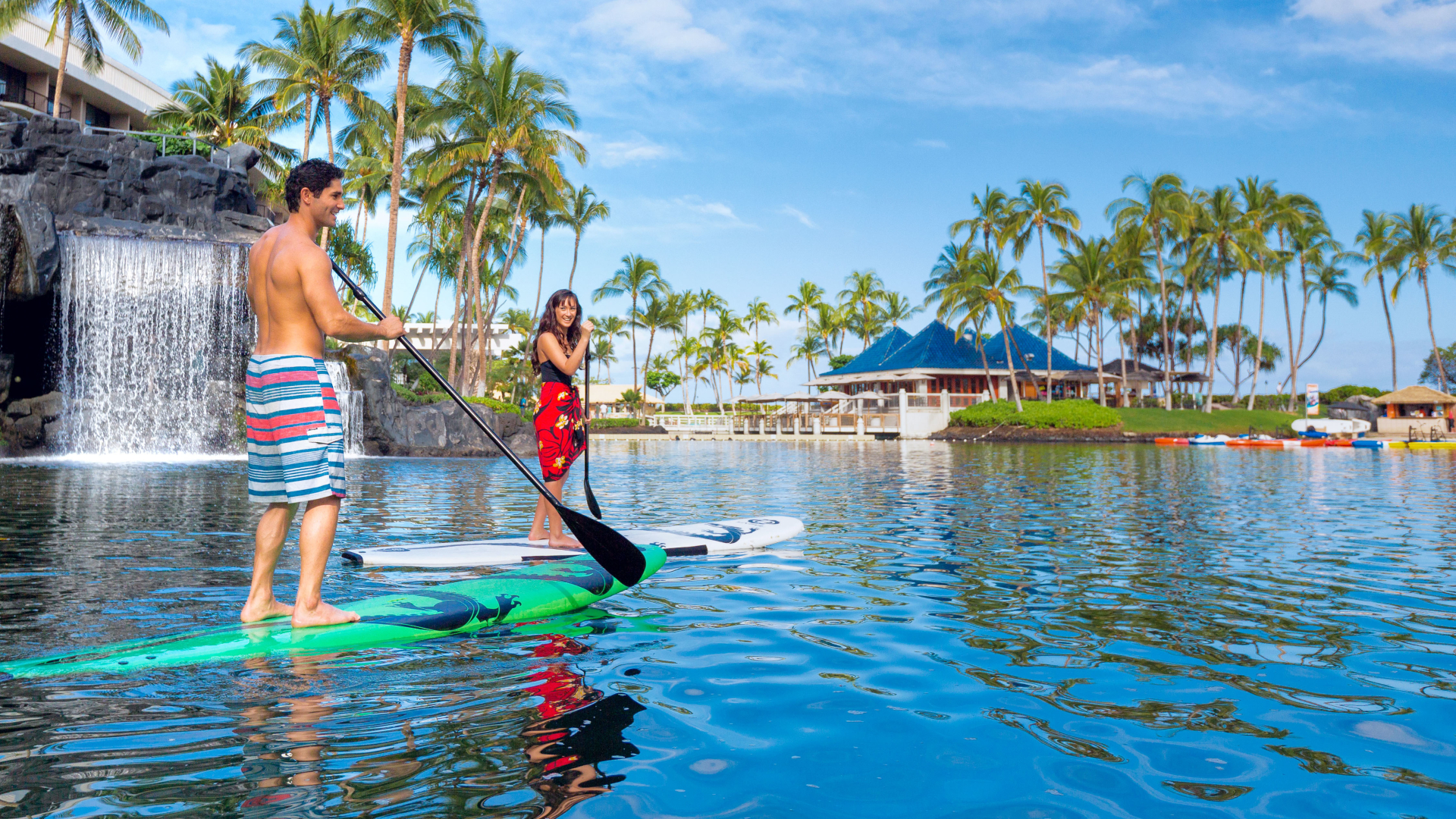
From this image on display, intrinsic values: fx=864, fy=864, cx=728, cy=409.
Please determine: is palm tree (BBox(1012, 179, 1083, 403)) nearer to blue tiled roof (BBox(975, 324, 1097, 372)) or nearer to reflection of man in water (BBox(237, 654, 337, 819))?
blue tiled roof (BBox(975, 324, 1097, 372))

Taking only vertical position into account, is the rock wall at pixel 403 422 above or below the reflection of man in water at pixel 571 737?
above

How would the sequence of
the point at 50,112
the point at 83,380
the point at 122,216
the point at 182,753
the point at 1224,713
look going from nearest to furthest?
the point at 182,753, the point at 1224,713, the point at 83,380, the point at 122,216, the point at 50,112

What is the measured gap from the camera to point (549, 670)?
10.4 feet

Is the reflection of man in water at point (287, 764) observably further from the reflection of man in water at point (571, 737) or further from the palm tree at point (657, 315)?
the palm tree at point (657, 315)

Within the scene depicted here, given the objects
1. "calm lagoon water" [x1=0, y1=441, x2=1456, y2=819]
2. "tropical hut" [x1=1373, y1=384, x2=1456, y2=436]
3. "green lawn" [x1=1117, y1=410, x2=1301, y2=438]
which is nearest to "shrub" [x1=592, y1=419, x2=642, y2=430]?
"green lawn" [x1=1117, y1=410, x2=1301, y2=438]

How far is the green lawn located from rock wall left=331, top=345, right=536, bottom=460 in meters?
30.4

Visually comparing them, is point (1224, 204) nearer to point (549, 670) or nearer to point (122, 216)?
point (122, 216)

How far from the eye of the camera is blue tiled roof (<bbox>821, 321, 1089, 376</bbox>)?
50062 millimetres

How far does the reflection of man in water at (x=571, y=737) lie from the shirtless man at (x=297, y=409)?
109 centimetres

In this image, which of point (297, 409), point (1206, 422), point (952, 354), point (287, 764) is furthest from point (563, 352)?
point (952, 354)

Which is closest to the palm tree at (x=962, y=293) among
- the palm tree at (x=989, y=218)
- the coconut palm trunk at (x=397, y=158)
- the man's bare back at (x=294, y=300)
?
the palm tree at (x=989, y=218)

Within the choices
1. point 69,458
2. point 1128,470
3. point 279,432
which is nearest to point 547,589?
point 279,432

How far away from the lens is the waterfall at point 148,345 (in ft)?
63.3

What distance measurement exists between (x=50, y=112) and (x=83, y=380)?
2333 cm
